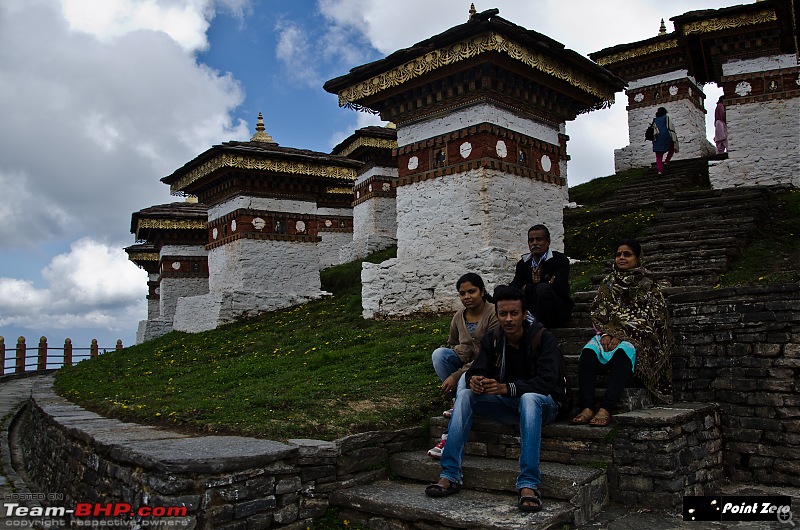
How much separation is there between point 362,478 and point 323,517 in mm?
462

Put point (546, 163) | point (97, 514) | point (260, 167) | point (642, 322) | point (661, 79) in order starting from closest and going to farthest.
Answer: point (97, 514)
point (642, 322)
point (546, 163)
point (260, 167)
point (661, 79)

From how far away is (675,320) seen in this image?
679 centimetres

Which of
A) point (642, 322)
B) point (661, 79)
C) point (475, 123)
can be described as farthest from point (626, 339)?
point (661, 79)

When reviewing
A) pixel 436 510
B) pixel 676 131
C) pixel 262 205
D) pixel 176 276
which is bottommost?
pixel 436 510

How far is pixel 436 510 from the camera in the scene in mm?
4750

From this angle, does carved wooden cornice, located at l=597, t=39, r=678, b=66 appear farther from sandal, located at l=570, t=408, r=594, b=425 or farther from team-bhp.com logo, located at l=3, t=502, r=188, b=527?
team-bhp.com logo, located at l=3, t=502, r=188, b=527

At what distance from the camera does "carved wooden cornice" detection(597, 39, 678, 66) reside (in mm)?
24891

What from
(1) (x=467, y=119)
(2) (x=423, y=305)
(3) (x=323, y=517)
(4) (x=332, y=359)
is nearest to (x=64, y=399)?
(4) (x=332, y=359)

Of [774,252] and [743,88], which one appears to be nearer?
[774,252]

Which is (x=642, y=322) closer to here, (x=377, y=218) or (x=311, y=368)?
(x=311, y=368)

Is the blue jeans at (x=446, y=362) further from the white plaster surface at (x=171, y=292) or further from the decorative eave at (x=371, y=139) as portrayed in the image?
the white plaster surface at (x=171, y=292)

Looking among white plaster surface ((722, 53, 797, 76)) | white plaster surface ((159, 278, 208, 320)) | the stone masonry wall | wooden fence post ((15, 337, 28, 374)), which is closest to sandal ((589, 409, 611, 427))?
the stone masonry wall

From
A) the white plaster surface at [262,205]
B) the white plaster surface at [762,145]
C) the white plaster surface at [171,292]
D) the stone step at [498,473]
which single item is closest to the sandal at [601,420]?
the stone step at [498,473]

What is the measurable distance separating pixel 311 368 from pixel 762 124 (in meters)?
13.6
